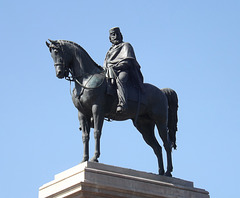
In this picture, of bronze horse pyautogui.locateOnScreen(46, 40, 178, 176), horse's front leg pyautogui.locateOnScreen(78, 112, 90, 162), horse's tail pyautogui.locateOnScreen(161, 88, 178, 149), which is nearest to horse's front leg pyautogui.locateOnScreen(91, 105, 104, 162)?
bronze horse pyautogui.locateOnScreen(46, 40, 178, 176)

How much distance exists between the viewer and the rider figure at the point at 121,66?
19594 mm

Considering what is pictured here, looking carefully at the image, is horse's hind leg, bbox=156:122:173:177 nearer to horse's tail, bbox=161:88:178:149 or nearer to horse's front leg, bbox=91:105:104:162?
horse's tail, bbox=161:88:178:149

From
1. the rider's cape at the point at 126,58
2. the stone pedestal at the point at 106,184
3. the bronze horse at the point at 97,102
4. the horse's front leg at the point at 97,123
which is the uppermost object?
the rider's cape at the point at 126,58

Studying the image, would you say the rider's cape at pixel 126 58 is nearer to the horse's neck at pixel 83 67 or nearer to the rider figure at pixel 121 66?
the rider figure at pixel 121 66

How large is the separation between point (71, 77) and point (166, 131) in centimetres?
338

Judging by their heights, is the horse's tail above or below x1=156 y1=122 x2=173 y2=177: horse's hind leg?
above

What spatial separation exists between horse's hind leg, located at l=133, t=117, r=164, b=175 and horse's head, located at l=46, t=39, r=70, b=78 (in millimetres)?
2958

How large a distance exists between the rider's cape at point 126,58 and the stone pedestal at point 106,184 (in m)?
2.86

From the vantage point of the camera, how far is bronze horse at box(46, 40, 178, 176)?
1933cm

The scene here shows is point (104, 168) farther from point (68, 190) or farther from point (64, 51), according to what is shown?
point (64, 51)

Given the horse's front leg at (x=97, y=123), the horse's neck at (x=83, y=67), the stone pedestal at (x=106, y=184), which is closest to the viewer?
the stone pedestal at (x=106, y=184)

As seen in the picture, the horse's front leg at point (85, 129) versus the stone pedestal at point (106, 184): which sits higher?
the horse's front leg at point (85, 129)

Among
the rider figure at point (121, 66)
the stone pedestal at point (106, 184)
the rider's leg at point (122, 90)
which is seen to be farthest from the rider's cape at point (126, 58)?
the stone pedestal at point (106, 184)

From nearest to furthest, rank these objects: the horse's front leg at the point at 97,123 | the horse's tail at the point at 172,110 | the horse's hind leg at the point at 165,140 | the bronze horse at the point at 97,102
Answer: the horse's front leg at the point at 97,123
the bronze horse at the point at 97,102
the horse's hind leg at the point at 165,140
the horse's tail at the point at 172,110
